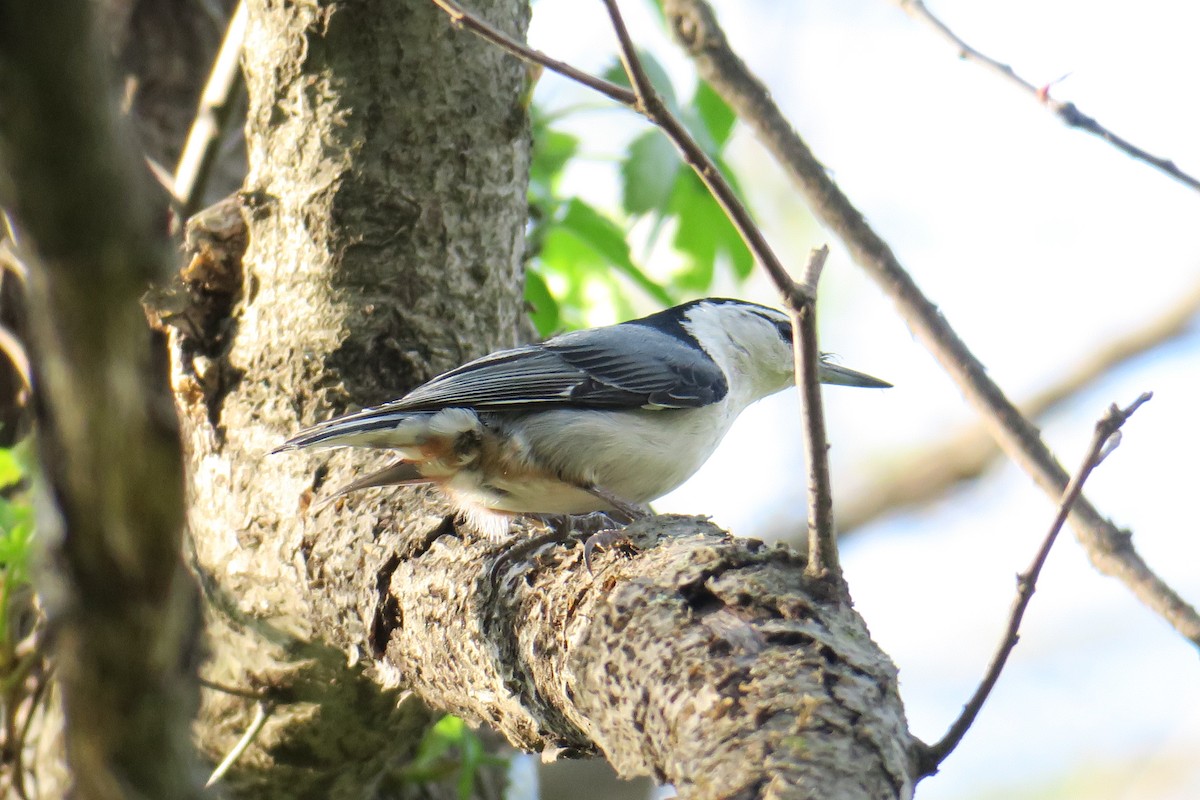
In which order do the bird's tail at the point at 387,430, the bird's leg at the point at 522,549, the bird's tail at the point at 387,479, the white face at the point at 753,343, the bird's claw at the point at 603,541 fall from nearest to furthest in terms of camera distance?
the bird's claw at the point at 603,541 < the bird's leg at the point at 522,549 < the bird's tail at the point at 387,430 < the bird's tail at the point at 387,479 < the white face at the point at 753,343

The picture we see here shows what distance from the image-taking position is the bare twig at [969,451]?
5137 millimetres

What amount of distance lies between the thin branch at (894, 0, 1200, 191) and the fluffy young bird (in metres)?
1.13

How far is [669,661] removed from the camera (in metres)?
1.39

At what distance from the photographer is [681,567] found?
1551 mm

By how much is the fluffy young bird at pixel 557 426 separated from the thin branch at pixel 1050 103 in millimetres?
1127

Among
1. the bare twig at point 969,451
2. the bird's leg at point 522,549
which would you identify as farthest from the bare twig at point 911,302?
the bare twig at point 969,451

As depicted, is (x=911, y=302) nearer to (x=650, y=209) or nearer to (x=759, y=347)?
(x=650, y=209)

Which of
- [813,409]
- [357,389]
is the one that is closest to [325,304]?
[357,389]

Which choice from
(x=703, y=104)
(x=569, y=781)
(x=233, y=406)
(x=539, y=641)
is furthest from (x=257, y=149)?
(x=569, y=781)

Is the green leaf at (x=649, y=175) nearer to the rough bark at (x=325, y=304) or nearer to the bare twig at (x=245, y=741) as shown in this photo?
the rough bark at (x=325, y=304)

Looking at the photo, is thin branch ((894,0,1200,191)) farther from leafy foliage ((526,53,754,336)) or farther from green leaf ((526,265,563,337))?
green leaf ((526,265,563,337))

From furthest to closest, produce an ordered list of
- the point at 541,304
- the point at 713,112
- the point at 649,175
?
the point at 541,304, the point at 713,112, the point at 649,175

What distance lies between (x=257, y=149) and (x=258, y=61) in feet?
0.66

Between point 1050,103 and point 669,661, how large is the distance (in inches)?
37.5
